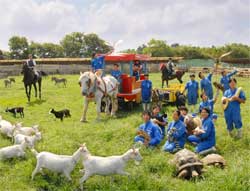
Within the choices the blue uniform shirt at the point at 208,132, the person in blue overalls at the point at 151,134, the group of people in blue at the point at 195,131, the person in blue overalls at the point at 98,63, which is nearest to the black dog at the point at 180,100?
the person in blue overalls at the point at 98,63

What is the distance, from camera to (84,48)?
10025 cm

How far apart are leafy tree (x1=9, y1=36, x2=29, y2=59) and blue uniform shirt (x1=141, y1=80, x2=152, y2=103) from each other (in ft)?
232

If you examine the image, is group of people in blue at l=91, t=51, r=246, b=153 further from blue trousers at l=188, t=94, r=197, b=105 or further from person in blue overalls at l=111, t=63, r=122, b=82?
person in blue overalls at l=111, t=63, r=122, b=82

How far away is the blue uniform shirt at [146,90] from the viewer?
50.4ft

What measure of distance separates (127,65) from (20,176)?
9.46 meters

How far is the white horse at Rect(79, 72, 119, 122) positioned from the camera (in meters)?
15.0

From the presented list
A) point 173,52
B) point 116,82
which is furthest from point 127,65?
point 173,52

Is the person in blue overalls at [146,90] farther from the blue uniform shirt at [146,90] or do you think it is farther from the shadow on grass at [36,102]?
the shadow on grass at [36,102]

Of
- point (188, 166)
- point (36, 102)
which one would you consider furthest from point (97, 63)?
point (188, 166)

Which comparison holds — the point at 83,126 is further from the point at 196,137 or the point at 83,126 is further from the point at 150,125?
the point at 196,137

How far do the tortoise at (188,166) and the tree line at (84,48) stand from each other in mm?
64730

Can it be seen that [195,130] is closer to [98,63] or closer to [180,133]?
[180,133]

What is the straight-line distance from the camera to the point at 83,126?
1385 centimetres

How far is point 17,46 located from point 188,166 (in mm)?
80481
